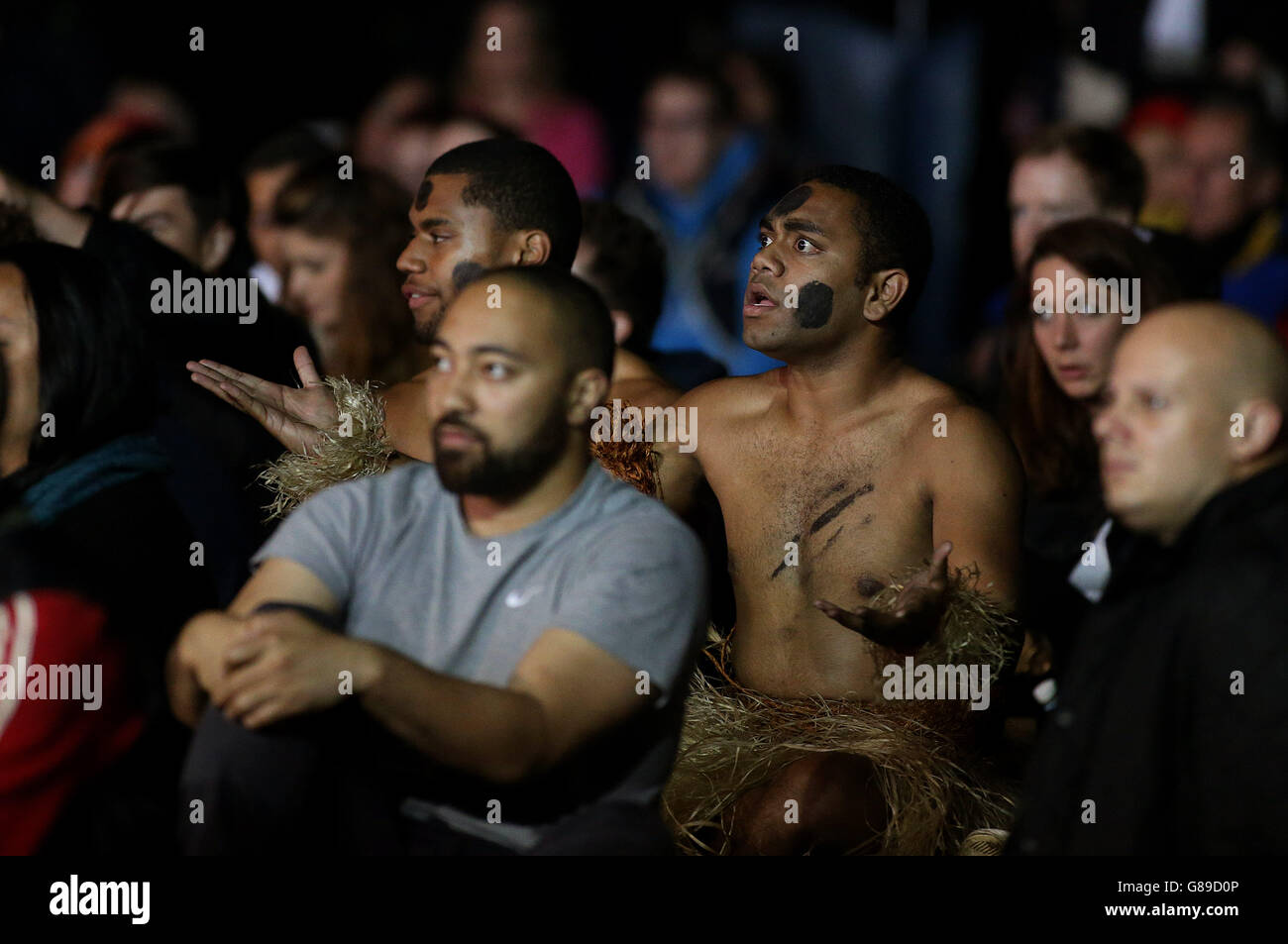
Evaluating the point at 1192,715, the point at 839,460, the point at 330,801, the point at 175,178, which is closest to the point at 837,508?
the point at 839,460

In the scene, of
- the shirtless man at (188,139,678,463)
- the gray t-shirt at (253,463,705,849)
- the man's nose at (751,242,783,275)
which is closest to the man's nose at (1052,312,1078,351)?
the man's nose at (751,242,783,275)

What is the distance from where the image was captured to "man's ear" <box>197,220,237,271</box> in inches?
192

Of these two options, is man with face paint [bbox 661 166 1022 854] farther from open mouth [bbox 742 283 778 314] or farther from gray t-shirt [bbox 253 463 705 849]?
gray t-shirt [bbox 253 463 705 849]

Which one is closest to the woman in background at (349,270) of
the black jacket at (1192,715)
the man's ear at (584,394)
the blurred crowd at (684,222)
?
the blurred crowd at (684,222)

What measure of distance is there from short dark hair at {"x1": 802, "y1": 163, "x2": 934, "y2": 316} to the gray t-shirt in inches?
44.3

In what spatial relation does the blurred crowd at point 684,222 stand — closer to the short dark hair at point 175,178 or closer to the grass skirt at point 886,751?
the short dark hair at point 175,178

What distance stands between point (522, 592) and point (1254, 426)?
1128mm

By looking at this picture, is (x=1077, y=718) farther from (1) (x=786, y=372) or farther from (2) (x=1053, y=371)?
(2) (x=1053, y=371)

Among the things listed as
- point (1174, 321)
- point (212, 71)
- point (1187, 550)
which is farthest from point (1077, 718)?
point (212, 71)

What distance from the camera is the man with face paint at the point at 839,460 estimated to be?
132 inches

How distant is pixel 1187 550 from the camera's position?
244 cm

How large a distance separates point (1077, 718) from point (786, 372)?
1419 millimetres

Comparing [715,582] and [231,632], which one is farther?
[715,582]

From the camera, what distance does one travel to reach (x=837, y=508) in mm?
3486
